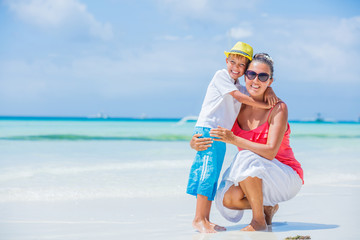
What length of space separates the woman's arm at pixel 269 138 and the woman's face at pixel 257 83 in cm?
22

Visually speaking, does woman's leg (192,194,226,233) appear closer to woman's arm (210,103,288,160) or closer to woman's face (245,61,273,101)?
woman's arm (210,103,288,160)

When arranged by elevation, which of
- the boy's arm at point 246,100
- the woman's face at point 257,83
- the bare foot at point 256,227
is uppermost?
the woman's face at point 257,83

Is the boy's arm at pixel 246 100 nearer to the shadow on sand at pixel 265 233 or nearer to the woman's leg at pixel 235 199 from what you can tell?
the woman's leg at pixel 235 199

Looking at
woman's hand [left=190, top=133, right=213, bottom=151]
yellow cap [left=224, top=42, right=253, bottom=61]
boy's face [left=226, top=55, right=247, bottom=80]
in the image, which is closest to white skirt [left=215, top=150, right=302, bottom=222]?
woman's hand [left=190, top=133, right=213, bottom=151]

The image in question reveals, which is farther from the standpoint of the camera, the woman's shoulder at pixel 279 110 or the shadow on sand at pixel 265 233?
the woman's shoulder at pixel 279 110

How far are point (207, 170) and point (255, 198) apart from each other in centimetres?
38

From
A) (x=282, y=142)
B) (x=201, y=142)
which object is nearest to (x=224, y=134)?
(x=201, y=142)

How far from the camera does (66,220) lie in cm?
355

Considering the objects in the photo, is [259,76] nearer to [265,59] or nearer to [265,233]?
[265,59]

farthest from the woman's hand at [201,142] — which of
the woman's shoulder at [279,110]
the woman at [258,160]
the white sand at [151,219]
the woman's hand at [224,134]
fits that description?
the white sand at [151,219]

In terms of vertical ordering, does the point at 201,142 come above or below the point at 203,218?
above

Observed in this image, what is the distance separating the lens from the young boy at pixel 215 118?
312 centimetres

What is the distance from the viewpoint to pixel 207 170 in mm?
3139

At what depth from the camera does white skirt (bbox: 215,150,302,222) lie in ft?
9.86
